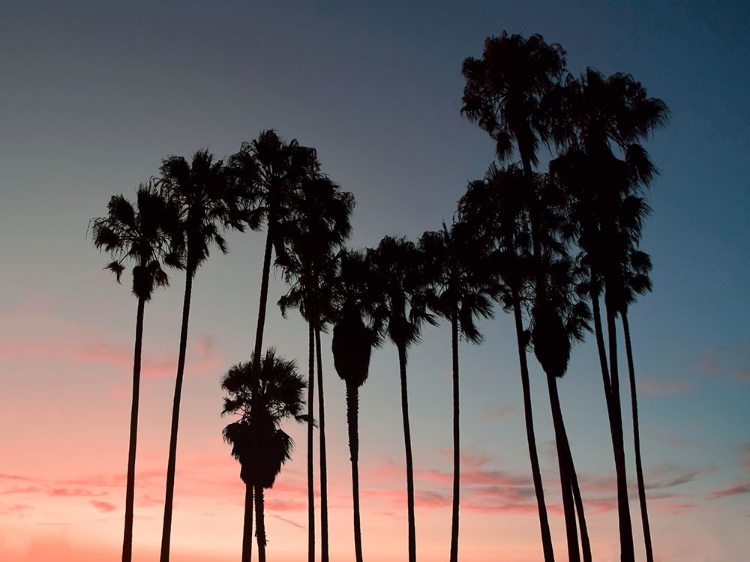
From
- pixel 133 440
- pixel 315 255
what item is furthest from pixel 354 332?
pixel 133 440

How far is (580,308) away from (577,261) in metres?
6.31

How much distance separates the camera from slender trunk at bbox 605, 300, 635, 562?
96.5 feet

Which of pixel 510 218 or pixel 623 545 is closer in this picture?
pixel 623 545

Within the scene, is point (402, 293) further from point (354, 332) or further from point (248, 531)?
point (248, 531)

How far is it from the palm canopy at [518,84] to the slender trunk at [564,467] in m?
10.1

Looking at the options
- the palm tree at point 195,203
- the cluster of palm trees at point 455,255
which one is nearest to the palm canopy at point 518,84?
the cluster of palm trees at point 455,255

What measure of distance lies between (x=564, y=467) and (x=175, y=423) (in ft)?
54.4

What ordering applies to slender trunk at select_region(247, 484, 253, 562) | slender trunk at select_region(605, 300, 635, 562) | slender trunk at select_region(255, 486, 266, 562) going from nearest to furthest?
slender trunk at select_region(605, 300, 635, 562) < slender trunk at select_region(247, 484, 253, 562) < slender trunk at select_region(255, 486, 266, 562)

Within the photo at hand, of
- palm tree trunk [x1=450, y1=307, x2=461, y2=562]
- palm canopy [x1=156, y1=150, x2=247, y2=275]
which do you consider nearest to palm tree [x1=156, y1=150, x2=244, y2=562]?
palm canopy [x1=156, y1=150, x2=247, y2=275]

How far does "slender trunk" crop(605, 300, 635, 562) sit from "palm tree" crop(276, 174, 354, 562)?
46.1ft

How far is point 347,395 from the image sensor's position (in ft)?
128

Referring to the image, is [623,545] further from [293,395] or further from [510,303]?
[293,395]

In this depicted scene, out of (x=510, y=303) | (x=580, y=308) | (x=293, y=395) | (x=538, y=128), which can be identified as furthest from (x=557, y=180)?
(x=293, y=395)

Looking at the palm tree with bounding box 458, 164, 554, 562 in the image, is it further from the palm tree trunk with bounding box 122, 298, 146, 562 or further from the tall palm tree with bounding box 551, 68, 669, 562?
the palm tree trunk with bounding box 122, 298, 146, 562
